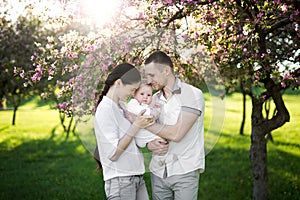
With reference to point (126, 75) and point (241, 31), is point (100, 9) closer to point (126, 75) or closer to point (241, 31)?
point (241, 31)

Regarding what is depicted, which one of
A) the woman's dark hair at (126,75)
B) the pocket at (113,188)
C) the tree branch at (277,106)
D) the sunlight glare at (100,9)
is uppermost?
the sunlight glare at (100,9)

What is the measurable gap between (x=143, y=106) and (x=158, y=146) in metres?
0.29

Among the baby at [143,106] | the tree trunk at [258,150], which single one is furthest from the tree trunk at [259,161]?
the baby at [143,106]

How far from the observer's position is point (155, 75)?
2.86 m

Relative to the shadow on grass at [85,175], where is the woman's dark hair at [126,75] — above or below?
above

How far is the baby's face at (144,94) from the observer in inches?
110

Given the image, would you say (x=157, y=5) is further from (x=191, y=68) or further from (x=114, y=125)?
(x=114, y=125)

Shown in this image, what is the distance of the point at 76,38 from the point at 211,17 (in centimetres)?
155

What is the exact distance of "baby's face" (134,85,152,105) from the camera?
2.79 meters

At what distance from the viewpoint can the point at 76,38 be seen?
497cm

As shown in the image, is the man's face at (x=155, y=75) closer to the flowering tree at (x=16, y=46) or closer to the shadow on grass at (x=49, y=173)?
the shadow on grass at (x=49, y=173)

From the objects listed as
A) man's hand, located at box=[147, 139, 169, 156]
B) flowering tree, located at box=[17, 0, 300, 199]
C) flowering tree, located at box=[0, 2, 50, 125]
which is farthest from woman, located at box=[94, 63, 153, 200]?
flowering tree, located at box=[0, 2, 50, 125]

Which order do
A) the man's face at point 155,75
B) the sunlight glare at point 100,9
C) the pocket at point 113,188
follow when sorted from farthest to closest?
the sunlight glare at point 100,9
the pocket at point 113,188
the man's face at point 155,75

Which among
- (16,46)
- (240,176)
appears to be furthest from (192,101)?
(16,46)
